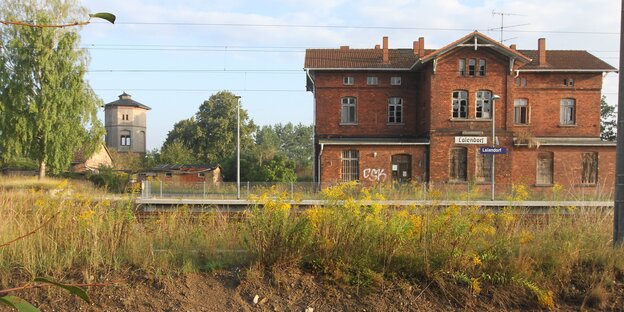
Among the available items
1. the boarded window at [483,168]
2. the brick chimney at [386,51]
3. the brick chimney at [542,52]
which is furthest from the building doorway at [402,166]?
the brick chimney at [542,52]

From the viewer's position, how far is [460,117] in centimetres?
3481

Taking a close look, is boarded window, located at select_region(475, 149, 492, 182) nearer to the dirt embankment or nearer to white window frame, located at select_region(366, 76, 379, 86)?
white window frame, located at select_region(366, 76, 379, 86)

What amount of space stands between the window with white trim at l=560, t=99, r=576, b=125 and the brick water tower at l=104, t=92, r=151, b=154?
63.7 meters

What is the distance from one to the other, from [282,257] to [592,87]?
3828cm

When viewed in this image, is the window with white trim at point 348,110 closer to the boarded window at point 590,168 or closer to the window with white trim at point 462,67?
the window with white trim at point 462,67

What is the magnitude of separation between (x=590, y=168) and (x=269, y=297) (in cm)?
3502

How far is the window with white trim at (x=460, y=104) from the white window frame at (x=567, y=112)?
317 inches

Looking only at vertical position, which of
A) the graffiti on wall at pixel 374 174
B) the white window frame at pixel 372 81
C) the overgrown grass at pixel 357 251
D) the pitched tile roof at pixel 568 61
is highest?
→ the pitched tile roof at pixel 568 61

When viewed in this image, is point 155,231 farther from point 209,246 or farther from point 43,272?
point 43,272

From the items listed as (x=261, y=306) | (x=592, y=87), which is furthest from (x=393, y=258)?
(x=592, y=87)

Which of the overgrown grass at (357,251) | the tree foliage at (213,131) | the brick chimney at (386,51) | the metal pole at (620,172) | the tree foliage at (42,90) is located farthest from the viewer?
the tree foliage at (213,131)

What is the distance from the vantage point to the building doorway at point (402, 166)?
3444 cm

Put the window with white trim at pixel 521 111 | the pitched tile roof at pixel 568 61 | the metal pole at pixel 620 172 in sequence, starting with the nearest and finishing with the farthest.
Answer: the metal pole at pixel 620 172
the pitched tile roof at pixel 568 61
the window with white trim at pixel 521 111

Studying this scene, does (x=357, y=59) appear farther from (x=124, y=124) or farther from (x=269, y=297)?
(x=124, y=124)
